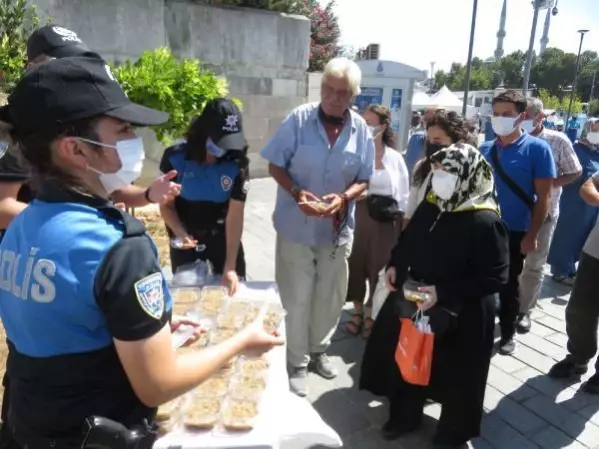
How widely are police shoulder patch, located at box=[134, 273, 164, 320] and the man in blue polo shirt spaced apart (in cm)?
310

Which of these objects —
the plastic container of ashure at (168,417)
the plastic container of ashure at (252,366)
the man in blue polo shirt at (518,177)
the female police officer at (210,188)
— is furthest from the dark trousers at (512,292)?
the plastic container of ashure at (168,417)

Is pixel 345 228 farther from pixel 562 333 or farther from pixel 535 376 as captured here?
pixel 562 333

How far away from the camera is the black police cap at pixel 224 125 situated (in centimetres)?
261

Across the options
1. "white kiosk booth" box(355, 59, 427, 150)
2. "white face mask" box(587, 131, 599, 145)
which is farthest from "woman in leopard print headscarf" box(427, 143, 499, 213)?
"white kiosk booth" box(355, 59, 427, 150)

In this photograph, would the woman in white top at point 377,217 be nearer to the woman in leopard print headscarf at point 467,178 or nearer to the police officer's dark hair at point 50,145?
the woman in leopard print headscarf at point 467,178

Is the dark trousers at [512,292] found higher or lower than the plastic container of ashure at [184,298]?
lower

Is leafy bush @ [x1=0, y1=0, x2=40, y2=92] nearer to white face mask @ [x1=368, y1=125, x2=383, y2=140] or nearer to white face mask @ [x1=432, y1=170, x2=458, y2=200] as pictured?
white face mask @ [x1=368, y1=125, x2=383, y2=140]

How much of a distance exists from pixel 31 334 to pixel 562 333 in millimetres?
4328

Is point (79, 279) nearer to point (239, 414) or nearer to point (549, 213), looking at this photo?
point (239, 414)

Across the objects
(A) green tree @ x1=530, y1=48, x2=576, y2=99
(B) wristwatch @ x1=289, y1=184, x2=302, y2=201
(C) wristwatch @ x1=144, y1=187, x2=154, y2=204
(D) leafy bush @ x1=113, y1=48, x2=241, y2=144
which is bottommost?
(B) wristwatch @ x1=289, y1=184, x2=302, y2=201

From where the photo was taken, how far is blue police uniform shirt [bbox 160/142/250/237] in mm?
2734

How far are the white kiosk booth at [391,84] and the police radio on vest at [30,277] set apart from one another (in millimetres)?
8520

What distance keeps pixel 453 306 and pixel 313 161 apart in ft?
4.17

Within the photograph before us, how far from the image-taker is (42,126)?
1.09 metres
